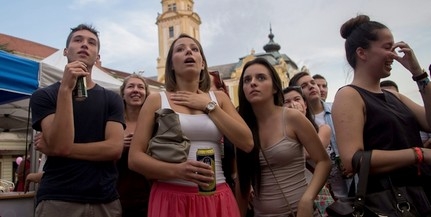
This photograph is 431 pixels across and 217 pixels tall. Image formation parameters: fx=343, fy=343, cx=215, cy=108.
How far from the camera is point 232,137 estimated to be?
2068 millimetres

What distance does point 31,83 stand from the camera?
4.32m

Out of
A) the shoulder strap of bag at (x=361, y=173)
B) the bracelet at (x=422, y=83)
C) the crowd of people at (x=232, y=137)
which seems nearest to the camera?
the shoulder strap of bag at (x=361, y=173)

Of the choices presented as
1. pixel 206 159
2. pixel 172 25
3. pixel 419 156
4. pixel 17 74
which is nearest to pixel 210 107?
pixel 206 159

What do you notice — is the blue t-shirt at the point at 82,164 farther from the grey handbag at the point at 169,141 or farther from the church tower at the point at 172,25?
the church tower at the point at 172,25

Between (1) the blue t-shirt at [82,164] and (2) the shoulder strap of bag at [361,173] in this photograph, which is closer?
(2) the shoulder strap of bag at [361,173]

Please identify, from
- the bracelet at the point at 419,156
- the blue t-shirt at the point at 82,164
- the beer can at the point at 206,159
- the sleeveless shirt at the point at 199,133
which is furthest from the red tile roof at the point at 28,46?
the bracelet at the point at 419,156

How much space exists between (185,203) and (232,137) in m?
0.47

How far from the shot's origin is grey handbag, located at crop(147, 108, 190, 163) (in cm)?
191

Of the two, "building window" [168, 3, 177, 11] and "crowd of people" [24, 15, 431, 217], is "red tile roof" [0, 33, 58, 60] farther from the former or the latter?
"crowd of people" [24, 15, 431, 217]

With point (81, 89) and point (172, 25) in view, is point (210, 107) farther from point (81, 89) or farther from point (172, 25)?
point (172, 25)

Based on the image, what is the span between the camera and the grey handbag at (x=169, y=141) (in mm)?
1908

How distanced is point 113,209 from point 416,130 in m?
1.95

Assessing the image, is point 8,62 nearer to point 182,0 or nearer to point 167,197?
point 167,197

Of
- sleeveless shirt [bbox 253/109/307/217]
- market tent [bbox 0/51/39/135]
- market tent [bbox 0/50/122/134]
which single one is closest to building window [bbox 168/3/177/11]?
market tent [bbox 0/50/122/134]
